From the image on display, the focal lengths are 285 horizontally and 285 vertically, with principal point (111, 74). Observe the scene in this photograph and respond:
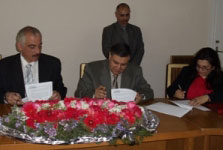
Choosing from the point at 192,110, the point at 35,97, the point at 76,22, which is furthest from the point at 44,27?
the point at 192,110

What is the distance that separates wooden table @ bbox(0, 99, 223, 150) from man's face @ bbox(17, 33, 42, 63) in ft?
1.72

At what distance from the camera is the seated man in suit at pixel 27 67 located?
8.10 ft

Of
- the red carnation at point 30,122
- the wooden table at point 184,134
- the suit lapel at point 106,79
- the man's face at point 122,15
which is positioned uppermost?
the man's face at point 122,15

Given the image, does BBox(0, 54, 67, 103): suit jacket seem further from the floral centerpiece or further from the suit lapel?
the floral centerpiece

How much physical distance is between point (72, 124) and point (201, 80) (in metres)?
1.72

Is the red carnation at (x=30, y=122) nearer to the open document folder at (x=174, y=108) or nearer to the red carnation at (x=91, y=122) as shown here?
the red carnation at (x=91, y=122)

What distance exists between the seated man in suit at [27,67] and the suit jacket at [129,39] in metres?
1.95

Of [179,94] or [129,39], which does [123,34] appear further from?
[179,94]

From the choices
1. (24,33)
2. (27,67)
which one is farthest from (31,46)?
(27,67)

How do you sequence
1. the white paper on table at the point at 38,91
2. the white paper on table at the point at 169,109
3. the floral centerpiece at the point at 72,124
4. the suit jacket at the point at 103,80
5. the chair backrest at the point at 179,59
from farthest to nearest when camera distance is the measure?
the chair backrest at the point at 179,59 < the suit jacket at the point at 103,80 < the white paper on table at the point at 169,109 < the white paper on table at the point at 38,91 < the floral centerpiece at the point at 72,124

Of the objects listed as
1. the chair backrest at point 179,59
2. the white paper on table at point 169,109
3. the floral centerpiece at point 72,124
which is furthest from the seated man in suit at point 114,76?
the chair backrest at point 179,59

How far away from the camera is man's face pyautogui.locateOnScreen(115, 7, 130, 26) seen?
14.8 feet

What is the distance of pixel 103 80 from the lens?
8.67 feet

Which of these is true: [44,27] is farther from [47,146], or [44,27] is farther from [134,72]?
[47,146]
